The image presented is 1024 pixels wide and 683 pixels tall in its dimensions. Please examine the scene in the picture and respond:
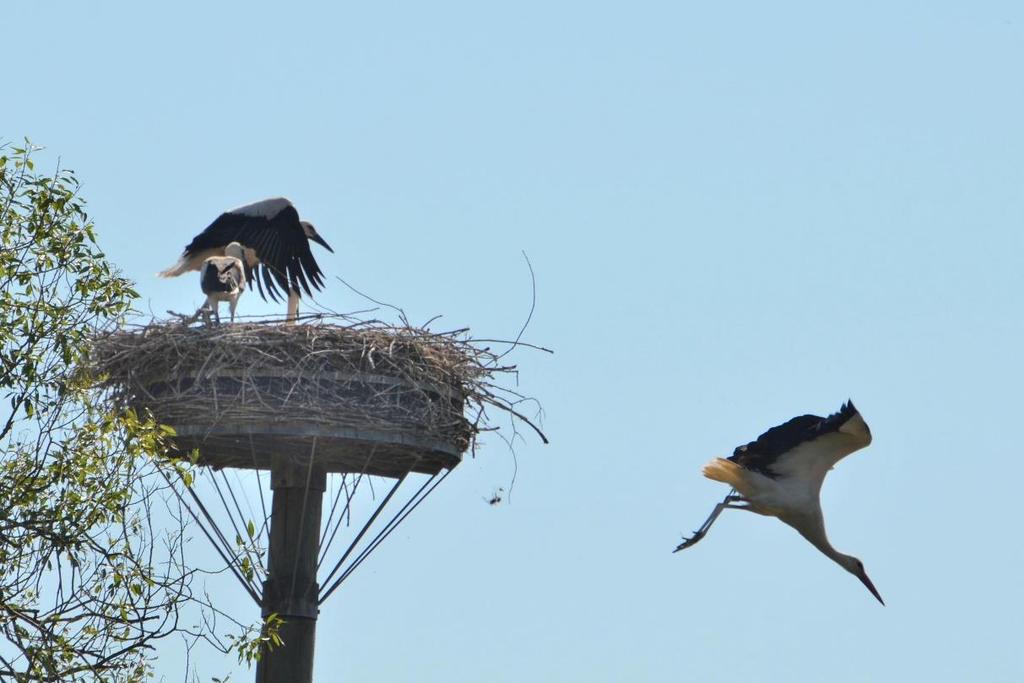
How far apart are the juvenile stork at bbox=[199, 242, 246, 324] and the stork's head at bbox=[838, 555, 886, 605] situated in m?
5.34

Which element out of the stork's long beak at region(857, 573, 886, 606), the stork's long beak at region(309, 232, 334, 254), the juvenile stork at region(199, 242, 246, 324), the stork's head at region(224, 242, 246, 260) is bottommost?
the stork's long beak at region(857, 573, 886, 606)

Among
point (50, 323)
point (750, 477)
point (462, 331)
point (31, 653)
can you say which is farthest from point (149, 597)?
point (750, 477)

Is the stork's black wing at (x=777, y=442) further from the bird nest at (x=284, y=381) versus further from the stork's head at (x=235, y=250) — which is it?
the stork's head at (x=235, y=250)

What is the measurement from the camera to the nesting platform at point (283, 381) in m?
15.1

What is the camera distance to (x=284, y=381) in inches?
596

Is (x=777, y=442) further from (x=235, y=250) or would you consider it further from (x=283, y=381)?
(x=235, y=250)

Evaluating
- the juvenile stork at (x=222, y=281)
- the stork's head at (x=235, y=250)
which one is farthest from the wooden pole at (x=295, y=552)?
the stork's head at (x=235, y=250)

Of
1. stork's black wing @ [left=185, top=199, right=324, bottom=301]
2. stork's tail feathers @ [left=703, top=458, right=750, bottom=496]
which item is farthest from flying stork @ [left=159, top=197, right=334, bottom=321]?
stork's tail feathers @ [left=703, top=458, right=750, bottom=496]

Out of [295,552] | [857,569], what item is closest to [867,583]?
[857,569]

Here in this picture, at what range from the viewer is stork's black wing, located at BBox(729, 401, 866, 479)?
15.1 metres

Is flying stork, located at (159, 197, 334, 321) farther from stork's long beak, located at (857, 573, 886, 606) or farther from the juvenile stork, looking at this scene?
stork's long beak, located at (857, 573, 886, 606)

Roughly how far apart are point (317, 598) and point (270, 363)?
2.89 meters

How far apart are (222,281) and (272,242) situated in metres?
1.94

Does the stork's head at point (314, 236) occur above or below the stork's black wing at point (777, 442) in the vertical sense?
above
